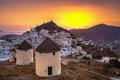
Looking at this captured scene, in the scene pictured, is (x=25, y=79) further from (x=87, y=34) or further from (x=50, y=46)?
(x=87, y=34)

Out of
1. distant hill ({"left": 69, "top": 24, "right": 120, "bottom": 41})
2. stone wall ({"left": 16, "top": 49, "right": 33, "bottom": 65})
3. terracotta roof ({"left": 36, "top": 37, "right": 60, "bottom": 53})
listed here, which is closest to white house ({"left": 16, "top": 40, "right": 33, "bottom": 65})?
stone wall ({"left": 16, "top": 49, "right": 33, "bottom": 65})

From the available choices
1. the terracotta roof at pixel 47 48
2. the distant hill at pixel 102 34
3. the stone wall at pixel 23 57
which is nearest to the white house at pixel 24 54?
the stone wall at pixel 23 57

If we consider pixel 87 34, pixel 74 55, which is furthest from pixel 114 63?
pixel 87 34

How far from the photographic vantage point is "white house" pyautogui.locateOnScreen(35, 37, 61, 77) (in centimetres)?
1165

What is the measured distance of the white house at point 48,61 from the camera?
1165 centimetres

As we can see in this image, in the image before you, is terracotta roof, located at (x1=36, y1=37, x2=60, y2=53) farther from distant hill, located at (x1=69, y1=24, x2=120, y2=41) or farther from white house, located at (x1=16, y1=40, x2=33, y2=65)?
distant hill, located at (x1=69, y1=24, x2=120, y2=41)

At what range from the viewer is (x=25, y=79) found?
449 inches

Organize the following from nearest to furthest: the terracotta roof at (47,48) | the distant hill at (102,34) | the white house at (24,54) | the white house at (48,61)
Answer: the white house at (48,61)
the terracotta roof at (47,48)
the white house at (24,54)
the distant hill at (102,34)

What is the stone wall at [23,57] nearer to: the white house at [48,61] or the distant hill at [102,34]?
the white house at [48,61]

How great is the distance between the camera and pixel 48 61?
11.6 metres

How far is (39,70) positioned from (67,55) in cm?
1990

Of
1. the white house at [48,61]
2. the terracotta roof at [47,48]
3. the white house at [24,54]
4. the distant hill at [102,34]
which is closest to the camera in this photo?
the white house at [48,61]

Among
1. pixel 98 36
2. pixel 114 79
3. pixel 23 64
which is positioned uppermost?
pixel 98 36

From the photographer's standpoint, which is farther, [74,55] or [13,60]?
[74,55]
